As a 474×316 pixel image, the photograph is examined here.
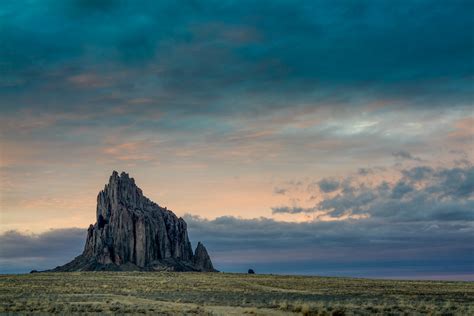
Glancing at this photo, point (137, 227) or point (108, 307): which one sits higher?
point (137, 227)

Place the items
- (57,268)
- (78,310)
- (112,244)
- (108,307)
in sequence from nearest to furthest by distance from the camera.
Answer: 1. (78,310)
2. (108,307)
3. (57,268)
4. (112,244)

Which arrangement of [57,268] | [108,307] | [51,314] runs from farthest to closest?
1. [57,268]
2. [108,307]
3. [51,314]

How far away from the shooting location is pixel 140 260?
194000 millimetres

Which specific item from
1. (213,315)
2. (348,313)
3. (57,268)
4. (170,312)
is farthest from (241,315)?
(57,268)

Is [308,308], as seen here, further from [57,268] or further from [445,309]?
[57,268]

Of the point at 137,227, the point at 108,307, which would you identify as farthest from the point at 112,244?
the point at 108,307

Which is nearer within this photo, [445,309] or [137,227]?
[445,309]

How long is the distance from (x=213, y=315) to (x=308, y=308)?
22.4 feet

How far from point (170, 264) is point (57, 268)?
3650cm

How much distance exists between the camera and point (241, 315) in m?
A: 34.3

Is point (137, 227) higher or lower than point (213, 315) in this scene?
higher

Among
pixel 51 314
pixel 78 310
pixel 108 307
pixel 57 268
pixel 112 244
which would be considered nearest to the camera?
pixel 51 314

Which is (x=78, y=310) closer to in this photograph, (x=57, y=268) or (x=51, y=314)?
(x=51, y=314)

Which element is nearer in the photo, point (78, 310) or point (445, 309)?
point (78, 310)
